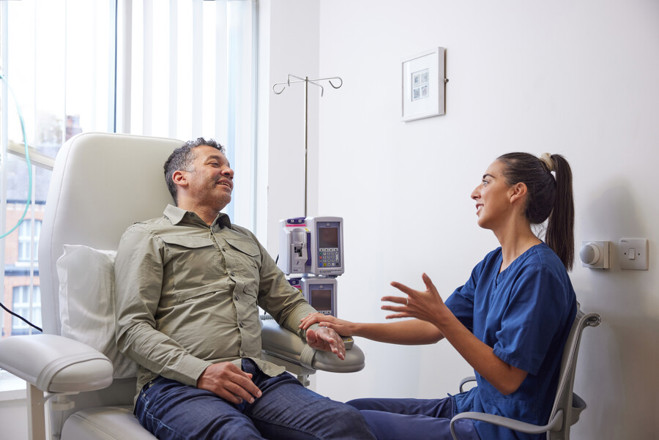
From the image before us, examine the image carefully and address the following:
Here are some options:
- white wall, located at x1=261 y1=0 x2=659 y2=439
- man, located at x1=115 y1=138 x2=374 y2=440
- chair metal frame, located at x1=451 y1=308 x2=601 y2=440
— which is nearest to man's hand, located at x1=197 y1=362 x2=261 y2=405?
man, located at x1=115 y1=138 x2=374 y2=440

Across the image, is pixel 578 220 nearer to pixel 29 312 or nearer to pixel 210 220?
pixel 210 220

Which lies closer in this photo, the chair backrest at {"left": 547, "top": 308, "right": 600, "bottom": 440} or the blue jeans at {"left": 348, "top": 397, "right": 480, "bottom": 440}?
the chair backrest at {"left": 547, "top": 308, "right": 600, "bottom": 440}

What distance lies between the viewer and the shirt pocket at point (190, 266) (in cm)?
163

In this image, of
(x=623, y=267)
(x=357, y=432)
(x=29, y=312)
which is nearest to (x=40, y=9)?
(x=29, y=312)

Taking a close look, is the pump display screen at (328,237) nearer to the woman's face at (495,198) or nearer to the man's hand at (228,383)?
the woman's face at (495,198)

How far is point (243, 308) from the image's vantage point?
65.7 inches

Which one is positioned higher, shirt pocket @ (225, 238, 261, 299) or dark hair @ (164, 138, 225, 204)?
dark hair @ (164, 138, 225, 204)

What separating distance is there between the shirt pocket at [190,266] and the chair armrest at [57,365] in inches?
13.2

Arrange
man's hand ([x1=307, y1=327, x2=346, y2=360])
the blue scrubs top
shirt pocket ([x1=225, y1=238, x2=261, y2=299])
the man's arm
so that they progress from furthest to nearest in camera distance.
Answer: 1. shirt pocket ([x1=225, y1=238, x2=261, y2=299])
2. man's hand ([x1=307, y1=327, x2=346, y2=360])
3. the man's arm
4. the blue scrubs top

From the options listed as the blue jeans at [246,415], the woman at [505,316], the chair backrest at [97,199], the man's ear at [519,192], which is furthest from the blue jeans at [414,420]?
the chair backrest at [97,199]

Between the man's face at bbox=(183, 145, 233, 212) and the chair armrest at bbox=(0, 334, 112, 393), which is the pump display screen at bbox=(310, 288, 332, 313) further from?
the chair armrest at bbox=(0, 334, 112, 393)

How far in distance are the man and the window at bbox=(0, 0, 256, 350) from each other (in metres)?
1.01

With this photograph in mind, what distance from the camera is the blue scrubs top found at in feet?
4.28

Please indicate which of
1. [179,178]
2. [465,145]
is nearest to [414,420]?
[179,178]
